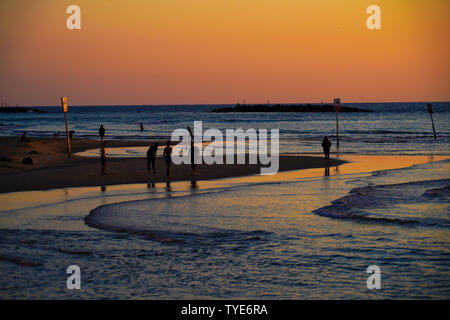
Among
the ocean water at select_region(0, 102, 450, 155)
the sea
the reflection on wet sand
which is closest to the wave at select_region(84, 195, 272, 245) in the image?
the sea

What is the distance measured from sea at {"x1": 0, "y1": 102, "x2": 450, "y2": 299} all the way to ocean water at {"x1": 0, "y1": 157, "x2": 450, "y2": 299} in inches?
1.1

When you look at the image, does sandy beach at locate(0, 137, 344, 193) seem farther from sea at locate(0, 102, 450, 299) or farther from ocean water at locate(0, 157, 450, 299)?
ocean water at locate(0, 157, 450, 299)

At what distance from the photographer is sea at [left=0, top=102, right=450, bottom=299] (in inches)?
335

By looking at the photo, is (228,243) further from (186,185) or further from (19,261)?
(186,185)

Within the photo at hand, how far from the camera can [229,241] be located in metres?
11.4

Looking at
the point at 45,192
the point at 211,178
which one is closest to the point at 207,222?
the point at 45,192

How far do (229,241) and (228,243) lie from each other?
0.18 m

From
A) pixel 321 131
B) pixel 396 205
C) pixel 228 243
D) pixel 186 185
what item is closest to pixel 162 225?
pixel 228 243

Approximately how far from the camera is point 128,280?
29.0ft

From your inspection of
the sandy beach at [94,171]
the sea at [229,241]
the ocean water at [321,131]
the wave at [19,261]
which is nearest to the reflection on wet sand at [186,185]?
the sea at [229,241]

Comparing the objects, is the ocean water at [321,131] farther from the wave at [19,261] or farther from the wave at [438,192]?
the wave at [19,261]

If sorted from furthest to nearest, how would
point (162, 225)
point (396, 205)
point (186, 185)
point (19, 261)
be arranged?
point (186, 185)
point (396, 205)
point (162, 225)
point (19, 261)
